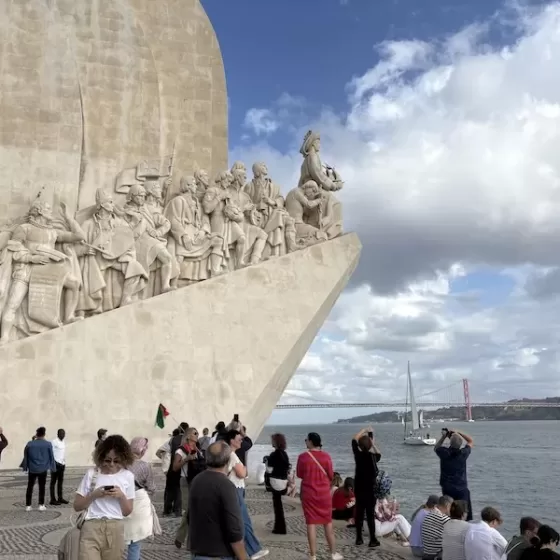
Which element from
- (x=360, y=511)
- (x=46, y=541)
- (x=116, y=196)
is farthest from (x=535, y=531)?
(x=116, y=196)

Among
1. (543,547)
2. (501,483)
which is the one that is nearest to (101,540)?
(543,547)

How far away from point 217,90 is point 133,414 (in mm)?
6440

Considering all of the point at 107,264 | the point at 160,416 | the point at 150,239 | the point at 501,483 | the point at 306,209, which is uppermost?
the point at 306,209

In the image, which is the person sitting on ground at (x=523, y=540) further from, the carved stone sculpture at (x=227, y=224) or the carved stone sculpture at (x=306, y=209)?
the carved stone sculpture at (x=306, y=209)

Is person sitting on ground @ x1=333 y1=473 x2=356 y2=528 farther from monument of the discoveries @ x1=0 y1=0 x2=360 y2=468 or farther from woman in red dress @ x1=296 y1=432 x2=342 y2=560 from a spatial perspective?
monument of the discoveries @ x1=0 y1=0 x2=360 y2=468

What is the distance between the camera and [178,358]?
10.2 m

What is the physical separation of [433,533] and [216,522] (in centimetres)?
226

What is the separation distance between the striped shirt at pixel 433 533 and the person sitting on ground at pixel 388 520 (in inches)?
33.2

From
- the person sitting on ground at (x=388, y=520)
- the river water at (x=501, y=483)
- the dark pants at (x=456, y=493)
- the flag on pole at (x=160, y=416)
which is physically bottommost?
the river water at (x=501, y=483)

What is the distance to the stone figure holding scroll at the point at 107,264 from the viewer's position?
1019 cm

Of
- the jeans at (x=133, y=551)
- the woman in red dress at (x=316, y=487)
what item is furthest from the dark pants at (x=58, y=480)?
the jeans at (x=133, y=551)

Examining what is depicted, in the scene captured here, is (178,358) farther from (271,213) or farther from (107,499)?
(107,499)

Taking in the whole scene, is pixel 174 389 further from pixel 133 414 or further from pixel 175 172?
pixel 175 172

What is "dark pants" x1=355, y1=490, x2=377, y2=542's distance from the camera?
468cm
